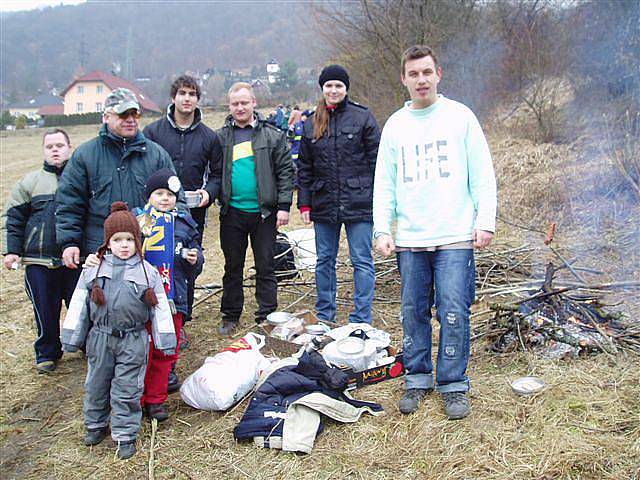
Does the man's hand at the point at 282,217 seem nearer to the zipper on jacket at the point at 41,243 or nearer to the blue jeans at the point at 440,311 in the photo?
the blue jeans at the point at 440,311

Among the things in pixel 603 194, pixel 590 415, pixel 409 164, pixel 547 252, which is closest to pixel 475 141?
pixel 409 164

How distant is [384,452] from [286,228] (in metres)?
6.18

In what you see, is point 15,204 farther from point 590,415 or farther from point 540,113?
point 540,113

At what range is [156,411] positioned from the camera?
12.0 ft

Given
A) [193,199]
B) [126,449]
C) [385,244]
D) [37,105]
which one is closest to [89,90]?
[37,105]

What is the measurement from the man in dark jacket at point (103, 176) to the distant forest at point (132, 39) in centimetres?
6023

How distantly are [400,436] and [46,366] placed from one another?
106 inches

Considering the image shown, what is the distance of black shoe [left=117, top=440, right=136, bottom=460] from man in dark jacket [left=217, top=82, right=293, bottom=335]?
194 cm

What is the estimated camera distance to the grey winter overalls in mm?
3275

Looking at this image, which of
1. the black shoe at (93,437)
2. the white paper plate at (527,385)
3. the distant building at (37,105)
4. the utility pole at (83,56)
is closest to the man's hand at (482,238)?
the white paper plate at (527,385)

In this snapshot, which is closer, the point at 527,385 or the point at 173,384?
the point at 527,385

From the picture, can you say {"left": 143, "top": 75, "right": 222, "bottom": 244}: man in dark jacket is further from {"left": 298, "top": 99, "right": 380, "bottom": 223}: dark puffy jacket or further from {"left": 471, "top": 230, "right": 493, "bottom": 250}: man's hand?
{"left": 471, "top": 230, "right": 493, "bottom": 250}: man's hand

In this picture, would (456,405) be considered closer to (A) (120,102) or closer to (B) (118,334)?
(B) (118,334)

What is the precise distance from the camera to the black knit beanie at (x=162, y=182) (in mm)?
3676
